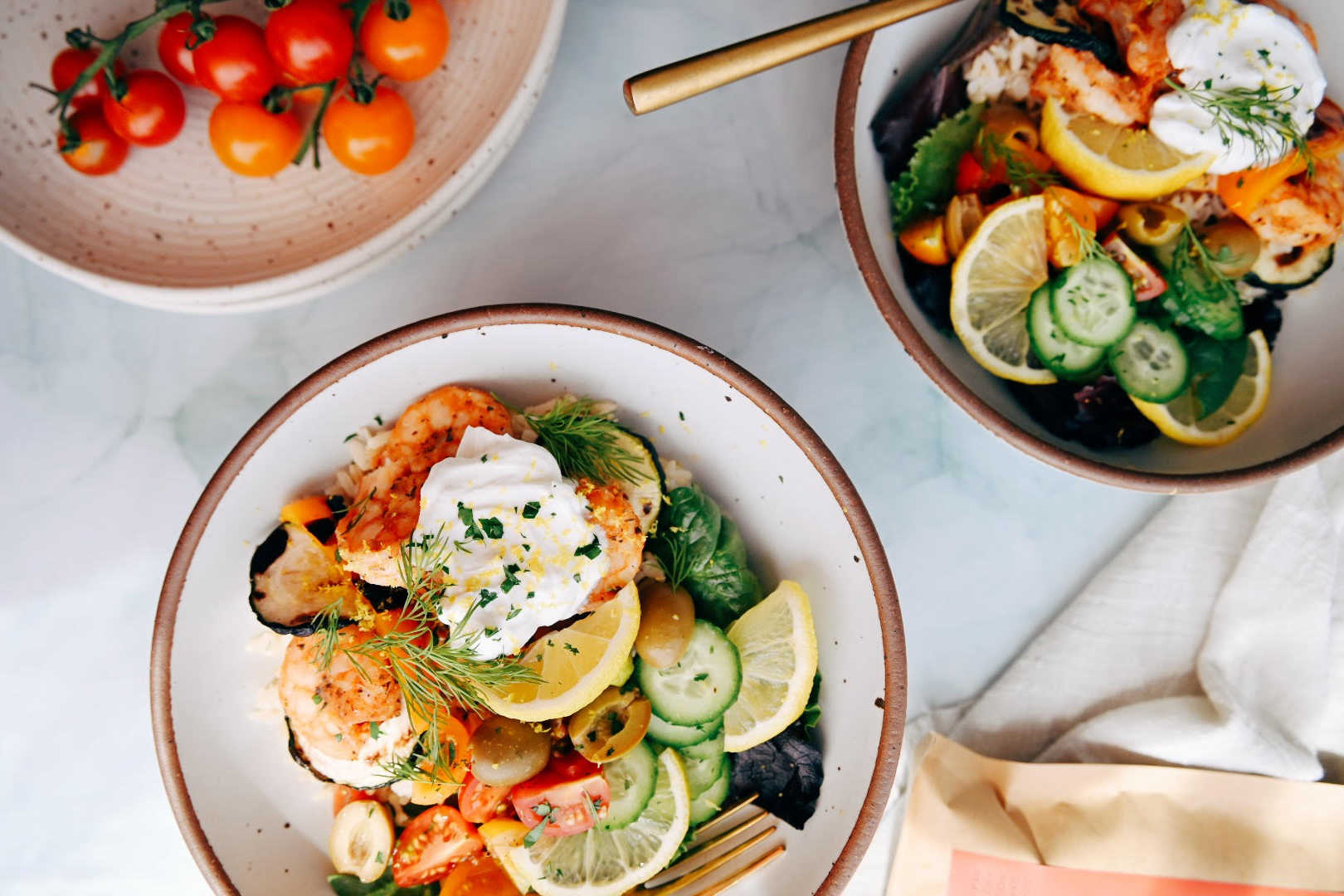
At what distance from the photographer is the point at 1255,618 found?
1.81 meters

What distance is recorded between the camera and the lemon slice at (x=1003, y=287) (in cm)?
152

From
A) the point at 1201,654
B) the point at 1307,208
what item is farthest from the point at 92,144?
the point at 1201,654

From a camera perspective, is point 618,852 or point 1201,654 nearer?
point 618,852

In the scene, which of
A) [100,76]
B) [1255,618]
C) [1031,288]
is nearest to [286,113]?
[100,76]

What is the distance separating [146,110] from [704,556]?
124 cm

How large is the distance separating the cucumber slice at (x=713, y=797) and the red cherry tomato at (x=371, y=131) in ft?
3.96

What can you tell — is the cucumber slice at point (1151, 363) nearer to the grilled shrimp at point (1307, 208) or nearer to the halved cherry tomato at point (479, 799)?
the grilled shrimp at point (1307, 208)

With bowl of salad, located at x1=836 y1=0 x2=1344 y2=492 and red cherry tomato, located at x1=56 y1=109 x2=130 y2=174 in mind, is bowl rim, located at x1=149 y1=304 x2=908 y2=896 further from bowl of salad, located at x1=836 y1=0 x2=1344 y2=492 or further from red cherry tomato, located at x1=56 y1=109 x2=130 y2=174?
red cherry tomato, located at x1=56 y1=109 x2=130 y2=174

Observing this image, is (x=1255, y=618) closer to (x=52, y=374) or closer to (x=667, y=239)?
(x=667, y=239)

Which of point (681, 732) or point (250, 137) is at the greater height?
point (250, 137)

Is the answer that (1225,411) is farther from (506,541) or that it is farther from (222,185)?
(222,185)

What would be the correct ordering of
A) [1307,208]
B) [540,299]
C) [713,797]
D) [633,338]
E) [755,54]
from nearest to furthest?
1. [755,54]
2. [633,338]
3. [1307,208]
4. [713,797]
5. [540,299]

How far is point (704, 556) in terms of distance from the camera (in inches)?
61.7

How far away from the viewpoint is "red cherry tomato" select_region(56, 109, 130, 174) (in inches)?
62.7
